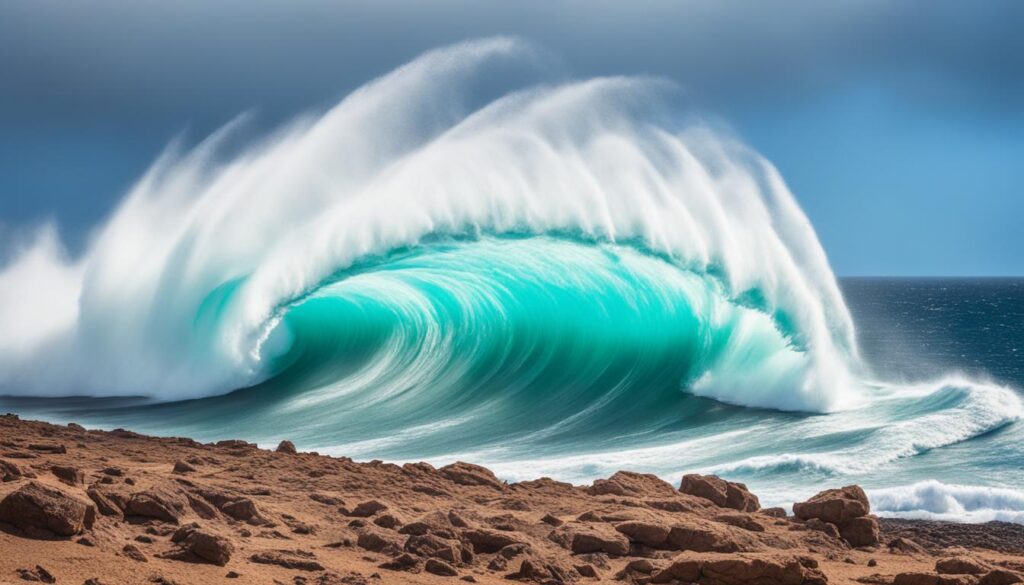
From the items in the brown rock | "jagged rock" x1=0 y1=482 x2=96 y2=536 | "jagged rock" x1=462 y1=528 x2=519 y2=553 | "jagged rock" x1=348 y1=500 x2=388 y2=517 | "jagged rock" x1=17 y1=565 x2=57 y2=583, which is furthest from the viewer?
"jagged rock" x1=348 y1=500 x2=388 y2=517

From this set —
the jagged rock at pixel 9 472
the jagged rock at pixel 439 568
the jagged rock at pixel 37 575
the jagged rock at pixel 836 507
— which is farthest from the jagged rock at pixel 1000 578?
the jagged rock at pixel 9 472

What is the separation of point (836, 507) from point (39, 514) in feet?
17.2

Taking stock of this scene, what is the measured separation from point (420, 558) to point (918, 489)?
5663 millimetres

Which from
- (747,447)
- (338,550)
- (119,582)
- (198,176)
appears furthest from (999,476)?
(198,176)

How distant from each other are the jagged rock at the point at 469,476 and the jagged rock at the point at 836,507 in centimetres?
241

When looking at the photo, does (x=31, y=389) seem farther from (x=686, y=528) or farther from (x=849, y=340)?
(x=686, y=528)

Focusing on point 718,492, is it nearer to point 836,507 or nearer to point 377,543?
point 836,507

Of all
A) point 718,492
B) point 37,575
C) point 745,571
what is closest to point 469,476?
point 718,492

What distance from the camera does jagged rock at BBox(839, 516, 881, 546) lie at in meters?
7.41

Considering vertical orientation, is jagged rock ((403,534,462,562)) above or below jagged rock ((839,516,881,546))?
above

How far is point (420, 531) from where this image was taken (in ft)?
21.2

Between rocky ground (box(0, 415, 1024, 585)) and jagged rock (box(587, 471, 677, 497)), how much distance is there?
21 mm

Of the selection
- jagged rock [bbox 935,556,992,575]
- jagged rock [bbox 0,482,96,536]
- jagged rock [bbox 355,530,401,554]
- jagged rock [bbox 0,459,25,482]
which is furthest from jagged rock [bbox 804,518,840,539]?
jagged rock [bbox 0,459,25,482]

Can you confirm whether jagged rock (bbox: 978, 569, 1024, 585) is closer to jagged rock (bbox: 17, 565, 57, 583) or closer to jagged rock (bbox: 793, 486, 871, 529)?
jagged rock (bbox: 793, 486, 871, 529)
